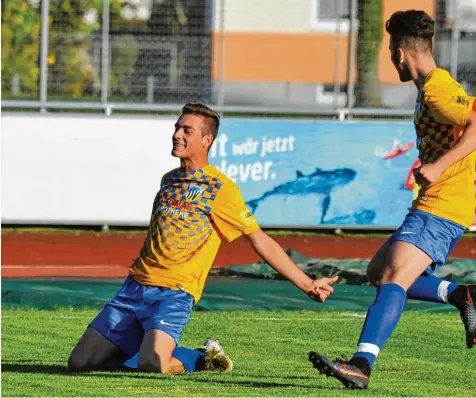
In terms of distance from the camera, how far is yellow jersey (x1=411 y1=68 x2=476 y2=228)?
6.71 m

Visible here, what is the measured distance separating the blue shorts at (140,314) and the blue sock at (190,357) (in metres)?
0.08

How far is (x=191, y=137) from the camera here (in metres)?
7.29

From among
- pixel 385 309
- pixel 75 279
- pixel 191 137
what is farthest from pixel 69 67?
pixel 385 309

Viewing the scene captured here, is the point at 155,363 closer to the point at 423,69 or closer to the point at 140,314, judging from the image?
the point at 140,314

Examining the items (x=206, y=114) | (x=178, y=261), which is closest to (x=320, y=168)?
(x=206, y=114)

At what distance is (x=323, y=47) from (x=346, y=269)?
7.76 m

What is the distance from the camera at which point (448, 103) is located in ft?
22.0

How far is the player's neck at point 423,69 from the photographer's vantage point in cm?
689

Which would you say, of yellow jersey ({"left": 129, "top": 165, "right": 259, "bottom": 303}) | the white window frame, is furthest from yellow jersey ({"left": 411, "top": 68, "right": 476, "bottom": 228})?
the white window frame

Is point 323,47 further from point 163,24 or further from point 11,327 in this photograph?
point 11,327

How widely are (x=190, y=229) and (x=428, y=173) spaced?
1.48m

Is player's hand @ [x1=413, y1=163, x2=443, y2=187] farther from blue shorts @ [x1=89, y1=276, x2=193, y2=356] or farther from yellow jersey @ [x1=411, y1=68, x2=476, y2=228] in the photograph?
blue shorts @ [x1=89, y1=276, x2=193, y2=356]

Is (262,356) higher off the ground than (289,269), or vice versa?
(289,269)

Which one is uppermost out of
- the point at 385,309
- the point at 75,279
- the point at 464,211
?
the point at 464,211
